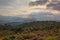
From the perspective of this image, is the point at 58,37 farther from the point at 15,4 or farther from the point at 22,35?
the point at 15,4

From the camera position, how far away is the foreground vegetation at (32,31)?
1733 centimetres

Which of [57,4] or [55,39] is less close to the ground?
[57,4]

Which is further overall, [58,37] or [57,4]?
[57,4]

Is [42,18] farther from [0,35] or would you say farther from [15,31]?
[0,35]

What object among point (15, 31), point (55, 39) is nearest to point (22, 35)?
point (15, 31)

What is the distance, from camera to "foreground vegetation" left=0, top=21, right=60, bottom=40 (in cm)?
1733

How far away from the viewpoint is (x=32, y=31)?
1889 centimetres

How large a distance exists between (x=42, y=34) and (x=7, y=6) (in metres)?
4.39

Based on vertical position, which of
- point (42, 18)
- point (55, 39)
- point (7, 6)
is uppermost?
point (7, 6)

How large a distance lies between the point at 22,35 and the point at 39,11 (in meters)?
3.31

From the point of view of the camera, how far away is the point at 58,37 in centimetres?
1739

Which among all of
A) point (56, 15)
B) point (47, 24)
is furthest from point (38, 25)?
point (56, 15)

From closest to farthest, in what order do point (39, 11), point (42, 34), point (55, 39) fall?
point (55, 39)
point (42, 34)
point (39, 11)

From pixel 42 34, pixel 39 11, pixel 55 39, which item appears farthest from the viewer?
pixel 39 11
